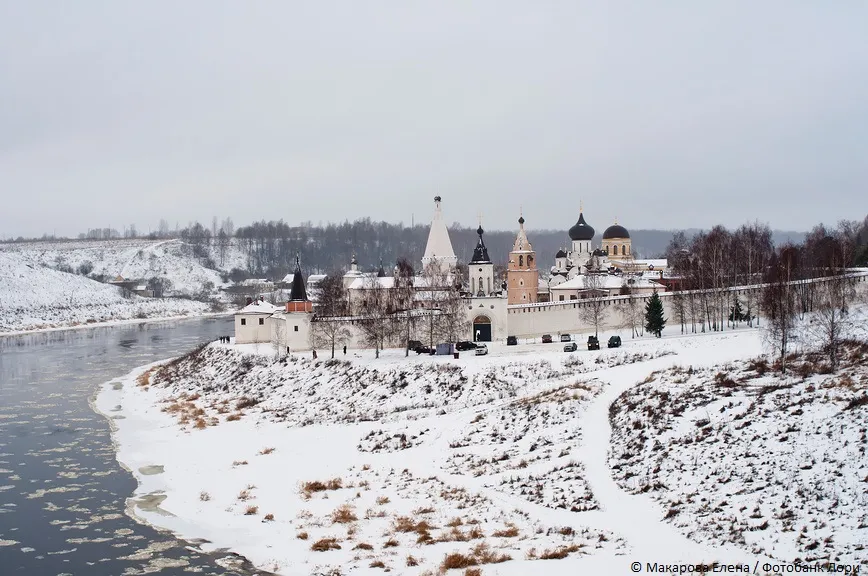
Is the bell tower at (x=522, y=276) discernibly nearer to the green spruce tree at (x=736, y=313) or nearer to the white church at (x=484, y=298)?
the white church at (x=484, y=298)

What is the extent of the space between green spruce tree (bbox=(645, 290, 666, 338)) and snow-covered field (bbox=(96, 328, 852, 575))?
4046 mm


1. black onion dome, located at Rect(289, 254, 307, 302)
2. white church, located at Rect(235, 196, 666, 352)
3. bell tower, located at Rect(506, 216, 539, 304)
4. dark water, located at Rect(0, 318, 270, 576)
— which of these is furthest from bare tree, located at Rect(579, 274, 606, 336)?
dark water, located at Rect(0, 318, 270, 576)

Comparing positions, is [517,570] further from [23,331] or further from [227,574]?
[23,331]

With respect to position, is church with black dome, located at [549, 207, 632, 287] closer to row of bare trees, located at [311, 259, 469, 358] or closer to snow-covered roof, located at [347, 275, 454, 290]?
snow-covered roof, located at [347, 275, 454, 290]

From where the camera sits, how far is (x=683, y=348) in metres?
26.5

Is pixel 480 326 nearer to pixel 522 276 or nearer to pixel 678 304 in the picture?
pixel 522 276

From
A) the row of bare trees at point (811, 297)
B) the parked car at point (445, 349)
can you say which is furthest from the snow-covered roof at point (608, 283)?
the parked car at point (445, 349)

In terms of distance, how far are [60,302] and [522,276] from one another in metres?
61.2

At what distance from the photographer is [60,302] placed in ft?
270

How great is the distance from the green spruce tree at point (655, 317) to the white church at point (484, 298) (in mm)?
2577

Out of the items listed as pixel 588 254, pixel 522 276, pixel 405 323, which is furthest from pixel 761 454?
pixel 588 254

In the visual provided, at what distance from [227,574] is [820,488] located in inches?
360

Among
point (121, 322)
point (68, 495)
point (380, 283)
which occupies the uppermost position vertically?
point (380, 283)

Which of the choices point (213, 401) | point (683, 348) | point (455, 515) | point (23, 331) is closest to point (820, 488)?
point (455, 515)
